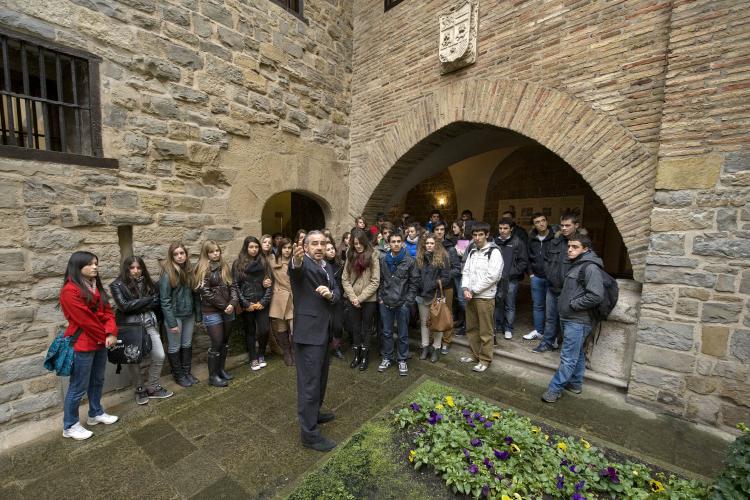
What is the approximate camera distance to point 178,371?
12.6ft

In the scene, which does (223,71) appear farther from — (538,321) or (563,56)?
(538,321)

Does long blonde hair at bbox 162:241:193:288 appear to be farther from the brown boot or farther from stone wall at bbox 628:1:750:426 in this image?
stone wall at bbox 628:1:750:426

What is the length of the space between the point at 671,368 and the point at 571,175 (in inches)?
263

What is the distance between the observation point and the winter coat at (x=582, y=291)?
3.29 m

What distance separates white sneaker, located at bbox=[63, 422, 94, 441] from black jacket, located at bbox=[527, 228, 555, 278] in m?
5.66

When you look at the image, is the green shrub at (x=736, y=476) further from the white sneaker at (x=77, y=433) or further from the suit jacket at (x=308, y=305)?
the white sneaker at (x=77, y=433)

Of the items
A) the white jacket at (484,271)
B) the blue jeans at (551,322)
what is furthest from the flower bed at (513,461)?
the blue jeans at (551,322)

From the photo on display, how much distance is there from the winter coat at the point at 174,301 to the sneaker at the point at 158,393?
0.70m

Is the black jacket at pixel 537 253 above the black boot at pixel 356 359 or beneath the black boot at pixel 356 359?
above

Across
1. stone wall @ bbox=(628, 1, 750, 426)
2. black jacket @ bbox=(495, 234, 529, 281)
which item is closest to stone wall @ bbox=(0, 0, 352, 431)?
black jacket @ bbox=(495, 234, 529, 281)

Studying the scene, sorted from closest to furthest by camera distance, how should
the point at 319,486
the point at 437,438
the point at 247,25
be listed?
the point at 319,486
the point at 437,438
the point at 247,25

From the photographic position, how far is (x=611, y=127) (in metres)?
3.61

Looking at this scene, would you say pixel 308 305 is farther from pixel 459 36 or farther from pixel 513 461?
pixel 459 36

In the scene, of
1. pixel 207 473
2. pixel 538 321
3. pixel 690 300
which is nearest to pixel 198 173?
pixel 207 473
